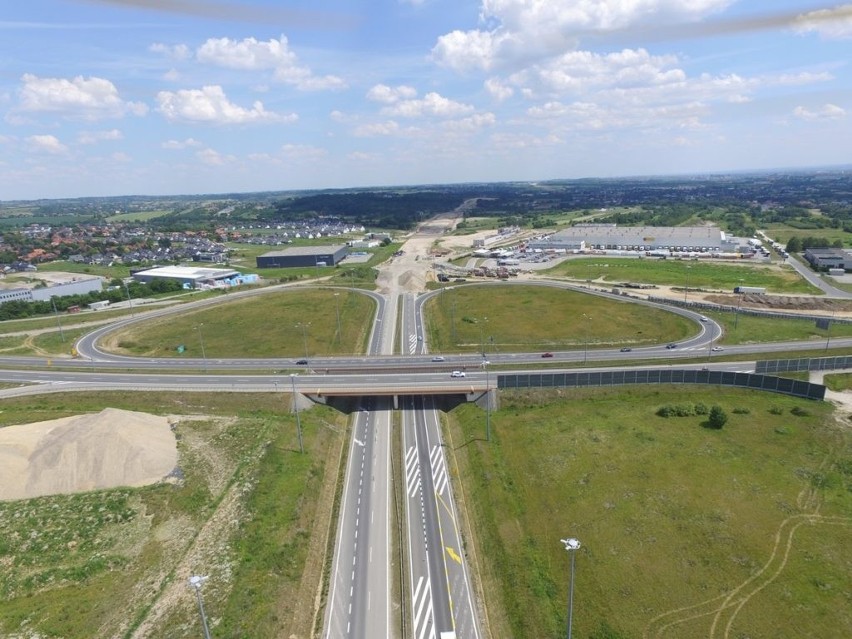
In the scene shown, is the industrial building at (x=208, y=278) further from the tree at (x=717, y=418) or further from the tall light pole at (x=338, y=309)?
the tree at (x=717, y=418)

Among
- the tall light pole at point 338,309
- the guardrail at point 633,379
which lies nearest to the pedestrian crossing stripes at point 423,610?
the guardrail at point 633,379

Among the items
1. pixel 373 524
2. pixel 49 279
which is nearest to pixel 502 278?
pixel 373 524

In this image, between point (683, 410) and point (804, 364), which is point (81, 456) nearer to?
point (683, 410)

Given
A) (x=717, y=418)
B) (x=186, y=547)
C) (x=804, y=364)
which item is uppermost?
(x=804, y=364)

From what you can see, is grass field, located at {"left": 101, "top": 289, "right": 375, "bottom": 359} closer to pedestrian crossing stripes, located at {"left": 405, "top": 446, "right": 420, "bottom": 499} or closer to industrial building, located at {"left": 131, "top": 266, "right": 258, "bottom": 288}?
pedestrian crossing stripes, located at {"left": 405, "top": 446, "right": 420, "bottom": 499}

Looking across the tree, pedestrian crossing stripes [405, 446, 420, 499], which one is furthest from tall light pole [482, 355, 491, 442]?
the tree

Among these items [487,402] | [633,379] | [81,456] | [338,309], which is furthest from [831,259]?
[81,456]

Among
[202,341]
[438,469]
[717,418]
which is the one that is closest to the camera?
[438,469]
